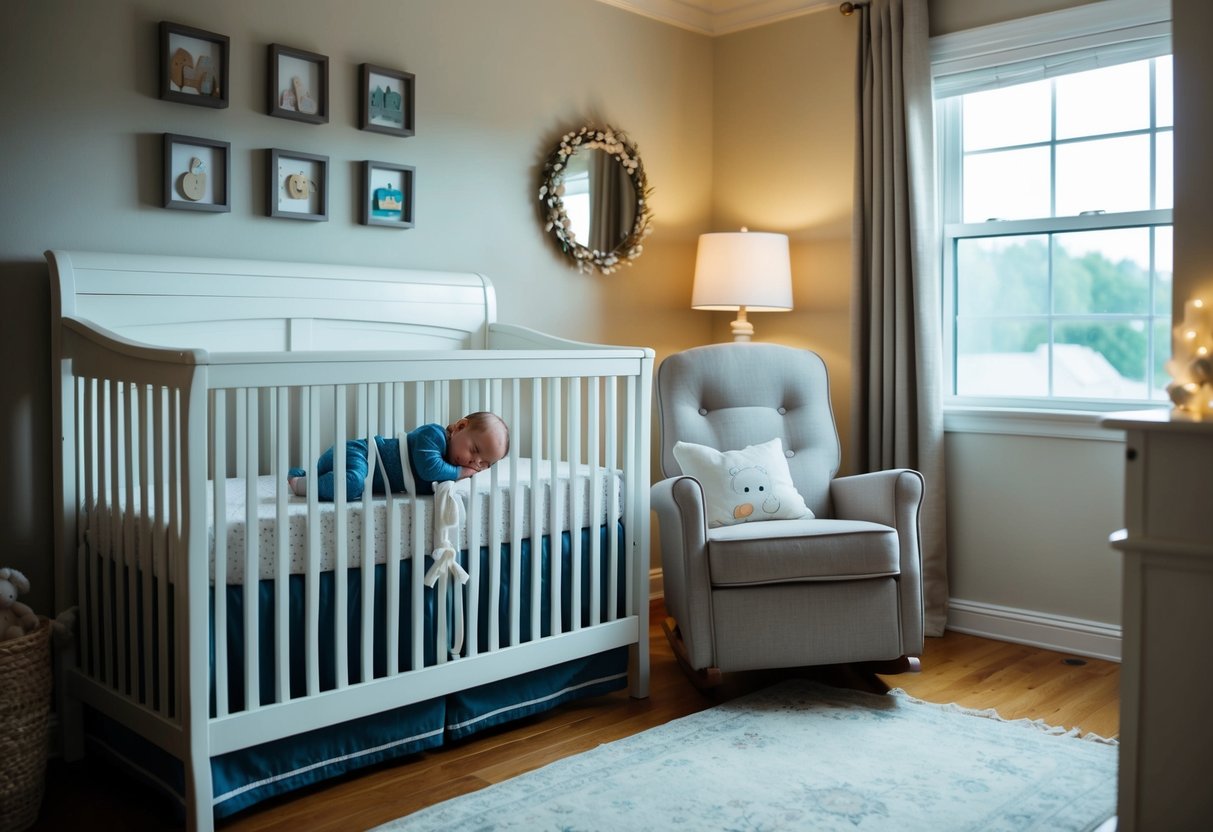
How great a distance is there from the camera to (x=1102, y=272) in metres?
3.31

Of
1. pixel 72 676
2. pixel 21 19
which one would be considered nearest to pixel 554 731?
pixel 72 676

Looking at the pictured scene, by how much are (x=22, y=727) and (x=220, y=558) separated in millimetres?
537

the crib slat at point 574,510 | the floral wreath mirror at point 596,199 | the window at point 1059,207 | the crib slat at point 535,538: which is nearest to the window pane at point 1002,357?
the window at point 1059,207

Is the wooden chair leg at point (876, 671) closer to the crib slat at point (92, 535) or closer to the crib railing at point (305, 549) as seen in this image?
the crib railing at point (305, 549)

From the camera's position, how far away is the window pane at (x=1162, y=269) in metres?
3.16

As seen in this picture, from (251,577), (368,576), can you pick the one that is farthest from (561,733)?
(251,577)

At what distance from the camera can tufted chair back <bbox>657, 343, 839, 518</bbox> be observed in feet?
10.7

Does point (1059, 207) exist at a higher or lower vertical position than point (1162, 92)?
lower

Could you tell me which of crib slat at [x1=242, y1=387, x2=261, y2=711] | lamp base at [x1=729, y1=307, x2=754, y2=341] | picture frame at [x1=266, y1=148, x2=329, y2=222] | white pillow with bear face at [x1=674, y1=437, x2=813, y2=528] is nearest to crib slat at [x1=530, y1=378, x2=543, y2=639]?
white pillow with bear face at [x1=674, y1=437, x2=813, y2=528]

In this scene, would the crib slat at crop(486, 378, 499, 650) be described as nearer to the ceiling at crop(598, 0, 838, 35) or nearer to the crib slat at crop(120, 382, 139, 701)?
the crib slat at crop(120, 382, 139, 701)

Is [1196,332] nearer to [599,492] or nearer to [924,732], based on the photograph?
[924,732]

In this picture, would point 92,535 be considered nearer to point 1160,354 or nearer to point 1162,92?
point 1160,354

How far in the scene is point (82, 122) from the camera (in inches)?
98.3

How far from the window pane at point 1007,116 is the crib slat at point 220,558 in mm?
2662
